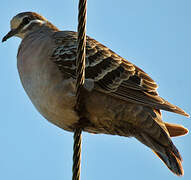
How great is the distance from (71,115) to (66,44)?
1.02 meters

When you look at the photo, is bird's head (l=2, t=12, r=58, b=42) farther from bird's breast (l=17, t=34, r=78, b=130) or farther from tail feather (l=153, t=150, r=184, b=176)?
tail feather (l=153, t=150, r=184, b=176)

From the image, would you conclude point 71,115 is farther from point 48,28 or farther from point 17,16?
point 17,16

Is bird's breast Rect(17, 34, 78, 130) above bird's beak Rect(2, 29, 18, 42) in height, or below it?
below

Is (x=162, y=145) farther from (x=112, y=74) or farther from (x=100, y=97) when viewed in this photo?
(x=112, y=74)

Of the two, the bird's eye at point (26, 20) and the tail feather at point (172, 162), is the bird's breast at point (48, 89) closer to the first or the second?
the tail feather at point (172, 162)

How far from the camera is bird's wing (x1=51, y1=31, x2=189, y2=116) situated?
5367mm

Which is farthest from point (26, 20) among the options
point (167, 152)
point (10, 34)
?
point (167, 152)

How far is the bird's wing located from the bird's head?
109cm

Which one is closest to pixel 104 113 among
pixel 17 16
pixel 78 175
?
pixel 78 175

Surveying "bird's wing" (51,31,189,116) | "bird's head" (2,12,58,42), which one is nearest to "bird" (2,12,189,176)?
"bird's wing" (51,31,189,116)

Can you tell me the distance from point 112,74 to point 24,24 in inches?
82.7

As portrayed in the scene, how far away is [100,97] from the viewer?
5.29m

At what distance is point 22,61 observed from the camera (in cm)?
585

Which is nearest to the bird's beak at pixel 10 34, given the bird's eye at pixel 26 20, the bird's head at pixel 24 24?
the bird's head at pixel 24 24
